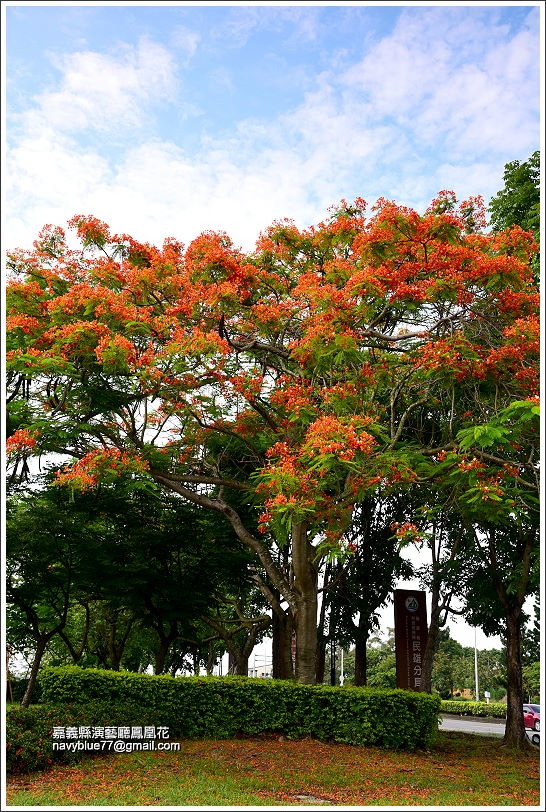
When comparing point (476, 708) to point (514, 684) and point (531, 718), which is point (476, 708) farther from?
point (514, 684)

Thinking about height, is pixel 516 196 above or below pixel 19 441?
above

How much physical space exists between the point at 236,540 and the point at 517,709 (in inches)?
259

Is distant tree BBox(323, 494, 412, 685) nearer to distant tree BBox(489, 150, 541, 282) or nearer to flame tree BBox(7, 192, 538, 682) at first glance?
flame tree BBox(7, 192, 538, 682)

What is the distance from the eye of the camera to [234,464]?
13.7 metres

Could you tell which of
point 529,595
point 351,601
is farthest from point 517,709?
point 351,601

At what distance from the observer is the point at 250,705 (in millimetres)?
11930

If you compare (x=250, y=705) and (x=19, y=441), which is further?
(x=250, y=705)

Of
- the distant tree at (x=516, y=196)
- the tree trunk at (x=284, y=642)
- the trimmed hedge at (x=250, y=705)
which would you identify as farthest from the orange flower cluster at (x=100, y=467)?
the distant tree at (x=516, y=196)

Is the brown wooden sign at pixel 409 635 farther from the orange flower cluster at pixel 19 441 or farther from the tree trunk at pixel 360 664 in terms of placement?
the orange flower cluster at pixel 19 441

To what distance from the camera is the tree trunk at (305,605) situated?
12.7 m

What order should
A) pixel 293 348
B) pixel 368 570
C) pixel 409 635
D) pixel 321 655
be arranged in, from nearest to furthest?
pixel 293 348 < pixel 409 635 < pixel 368 570 < pixel 321 655

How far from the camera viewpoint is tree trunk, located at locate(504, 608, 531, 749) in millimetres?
14703

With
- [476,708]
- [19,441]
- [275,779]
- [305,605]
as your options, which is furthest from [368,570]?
[476,708]

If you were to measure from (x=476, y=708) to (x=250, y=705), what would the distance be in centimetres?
2385
